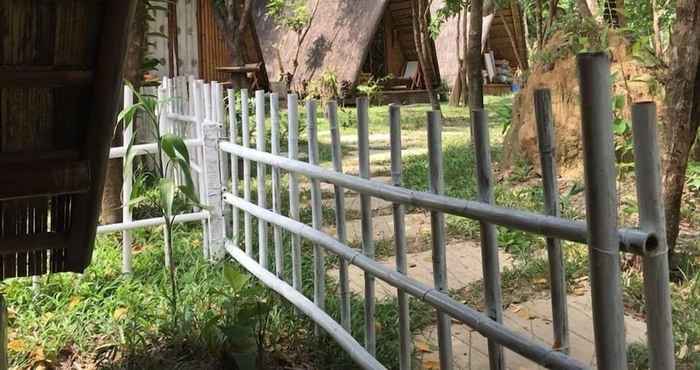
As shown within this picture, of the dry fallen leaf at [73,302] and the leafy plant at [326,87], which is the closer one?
the dry fallen leaf at [73,302]

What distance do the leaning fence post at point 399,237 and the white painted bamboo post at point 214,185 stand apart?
1848 mm

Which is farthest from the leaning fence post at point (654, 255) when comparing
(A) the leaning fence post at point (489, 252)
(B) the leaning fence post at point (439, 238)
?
(B) the leaning fence post at point (439, 238)

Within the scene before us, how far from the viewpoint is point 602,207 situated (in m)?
1.27

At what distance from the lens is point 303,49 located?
44.9ft

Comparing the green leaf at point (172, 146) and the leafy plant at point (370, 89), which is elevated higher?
the leafy plant at point (370, 89)

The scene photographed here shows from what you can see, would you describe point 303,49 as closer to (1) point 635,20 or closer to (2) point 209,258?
(1) point 635,20

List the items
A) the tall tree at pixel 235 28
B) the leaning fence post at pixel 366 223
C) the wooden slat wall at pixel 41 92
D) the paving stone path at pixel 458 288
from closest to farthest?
1. the wooden slat wall at pixel 41 92
2. the leaning fence post at pixel 366 223
3. the paving stone path at pixel 458 288
4. the tall tree at pixel 235 28

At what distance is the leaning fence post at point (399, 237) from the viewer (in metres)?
2.18

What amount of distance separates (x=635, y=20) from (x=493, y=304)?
719 centimetres

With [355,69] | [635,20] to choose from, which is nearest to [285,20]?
[355,69]

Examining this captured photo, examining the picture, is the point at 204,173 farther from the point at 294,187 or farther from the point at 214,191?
the point at 294,187

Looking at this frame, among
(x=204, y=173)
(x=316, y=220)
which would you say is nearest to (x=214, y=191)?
(x=204, y=173)

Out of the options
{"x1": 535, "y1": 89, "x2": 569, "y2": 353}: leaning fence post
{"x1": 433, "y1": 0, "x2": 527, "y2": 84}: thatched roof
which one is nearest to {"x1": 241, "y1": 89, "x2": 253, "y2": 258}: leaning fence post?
{"x1": 535, "y1": 89, "x2": 569, "y2": 353}: leaning fence post

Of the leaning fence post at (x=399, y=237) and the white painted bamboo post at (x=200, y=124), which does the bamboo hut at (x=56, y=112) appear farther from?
the white painted bamboo post at (x=200, y=124)
